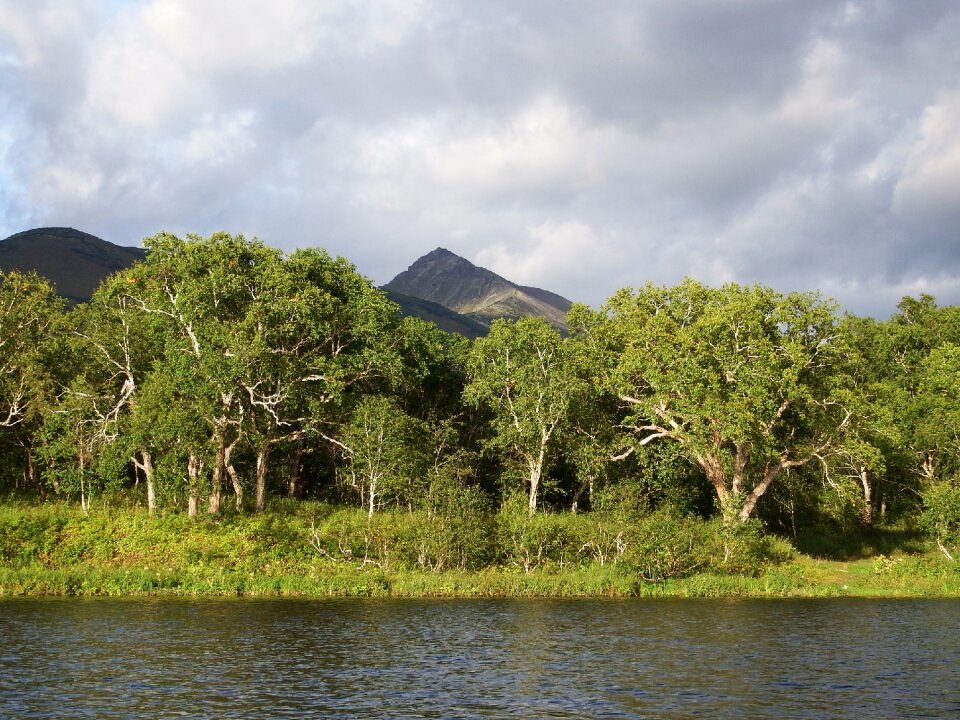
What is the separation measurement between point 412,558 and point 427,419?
23340mm

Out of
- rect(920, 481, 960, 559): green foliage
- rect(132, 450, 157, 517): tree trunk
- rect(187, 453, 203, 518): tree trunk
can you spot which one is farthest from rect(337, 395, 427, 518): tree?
rect(920, 481, 960, 559): green foliage

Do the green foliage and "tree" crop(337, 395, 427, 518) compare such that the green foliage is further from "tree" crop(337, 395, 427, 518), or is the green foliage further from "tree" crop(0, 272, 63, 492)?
"tree" crop(0, 272, 63, 492)

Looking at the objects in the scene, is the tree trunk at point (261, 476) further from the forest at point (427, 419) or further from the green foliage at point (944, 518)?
the green foliage at point (944, 518)

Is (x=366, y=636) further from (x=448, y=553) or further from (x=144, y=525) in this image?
(x=144, y=525)

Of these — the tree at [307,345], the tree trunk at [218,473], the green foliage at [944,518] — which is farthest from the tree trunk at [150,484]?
the green foliage at [944,518]

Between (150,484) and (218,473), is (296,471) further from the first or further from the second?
(150,484)

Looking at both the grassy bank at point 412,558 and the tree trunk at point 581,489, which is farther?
the tree trunk at point 581,489

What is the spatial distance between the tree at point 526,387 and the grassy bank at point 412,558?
619 centimetres

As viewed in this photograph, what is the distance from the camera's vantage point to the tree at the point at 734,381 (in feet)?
211

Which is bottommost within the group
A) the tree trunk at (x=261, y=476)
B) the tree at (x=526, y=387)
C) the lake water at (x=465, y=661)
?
the lake water at (x=465, y=661)

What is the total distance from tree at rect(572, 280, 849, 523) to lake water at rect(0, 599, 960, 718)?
65.0ft

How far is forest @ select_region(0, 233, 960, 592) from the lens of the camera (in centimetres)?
5909

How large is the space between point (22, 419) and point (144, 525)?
46.6 feet

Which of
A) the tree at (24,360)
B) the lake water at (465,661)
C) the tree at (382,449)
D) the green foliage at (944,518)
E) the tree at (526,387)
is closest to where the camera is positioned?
the lake water at (465,661)
